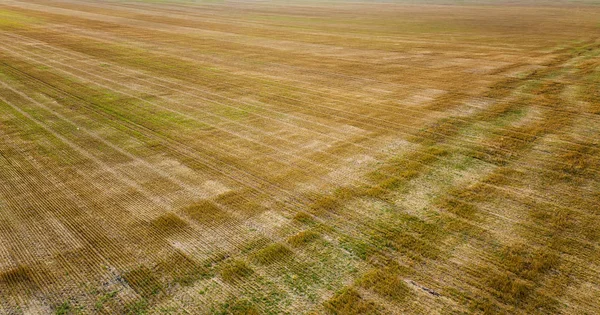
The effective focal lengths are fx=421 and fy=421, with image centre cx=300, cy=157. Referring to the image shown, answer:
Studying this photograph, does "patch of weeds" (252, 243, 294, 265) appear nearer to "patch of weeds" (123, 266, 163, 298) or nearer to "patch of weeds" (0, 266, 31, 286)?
"patch of weeds" (123, 266, 163, 298)

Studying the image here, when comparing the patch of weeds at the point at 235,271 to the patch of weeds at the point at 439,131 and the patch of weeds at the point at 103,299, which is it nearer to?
the patch of weeds at the point at 103,299

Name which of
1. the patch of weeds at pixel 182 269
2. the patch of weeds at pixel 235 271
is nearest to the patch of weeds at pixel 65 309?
the patch of weeds at pixel 182 269

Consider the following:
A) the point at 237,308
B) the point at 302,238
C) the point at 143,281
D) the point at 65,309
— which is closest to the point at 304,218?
the point at 302,238

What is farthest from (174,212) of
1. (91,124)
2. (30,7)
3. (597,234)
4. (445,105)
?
(30,7)

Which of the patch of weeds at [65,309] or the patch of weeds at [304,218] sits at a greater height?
the patch of weeds at [304,218]

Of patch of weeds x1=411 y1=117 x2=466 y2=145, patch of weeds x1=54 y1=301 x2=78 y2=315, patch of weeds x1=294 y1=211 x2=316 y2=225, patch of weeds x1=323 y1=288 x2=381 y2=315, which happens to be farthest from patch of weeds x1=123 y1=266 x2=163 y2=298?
patch of weeds x1=411 y1=117 x2=466 y2=145

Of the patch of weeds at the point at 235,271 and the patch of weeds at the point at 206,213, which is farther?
the patch of weeds at the point at 206,213
